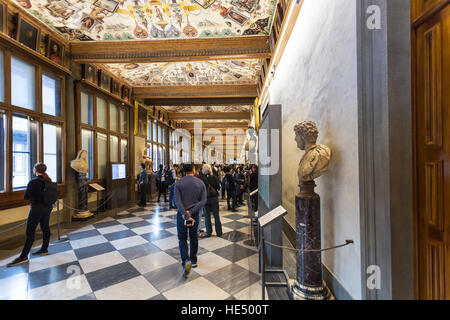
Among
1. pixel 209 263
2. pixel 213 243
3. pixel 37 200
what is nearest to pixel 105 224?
pixel 37 200

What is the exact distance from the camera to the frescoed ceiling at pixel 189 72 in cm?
703

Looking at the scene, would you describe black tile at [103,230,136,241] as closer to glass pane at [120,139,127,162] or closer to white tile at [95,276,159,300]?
white tile at [95,276,159,300]

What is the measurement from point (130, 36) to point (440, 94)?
621 cm

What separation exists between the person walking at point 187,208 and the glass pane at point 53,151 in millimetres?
4570

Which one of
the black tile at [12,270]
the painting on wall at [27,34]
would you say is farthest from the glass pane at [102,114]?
the black tile at [12,270]

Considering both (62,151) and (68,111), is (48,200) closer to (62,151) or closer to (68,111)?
(62,151)

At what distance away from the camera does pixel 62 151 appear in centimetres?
546

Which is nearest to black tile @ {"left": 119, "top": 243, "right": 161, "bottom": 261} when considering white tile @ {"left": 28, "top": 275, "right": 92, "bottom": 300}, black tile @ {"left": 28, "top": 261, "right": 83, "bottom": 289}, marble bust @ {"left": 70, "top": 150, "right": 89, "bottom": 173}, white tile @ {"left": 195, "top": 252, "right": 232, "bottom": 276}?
black tile @ {"left": 28, "top": 261, "right": 83, "bottom": 289}

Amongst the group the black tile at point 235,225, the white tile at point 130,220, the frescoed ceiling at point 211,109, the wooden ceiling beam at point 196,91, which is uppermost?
the frescoed ceiling at point 211,109

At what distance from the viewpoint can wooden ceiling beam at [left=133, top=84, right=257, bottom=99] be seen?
8.73 metres

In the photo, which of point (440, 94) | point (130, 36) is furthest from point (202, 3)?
point (440, 94)

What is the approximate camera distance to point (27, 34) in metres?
4.42

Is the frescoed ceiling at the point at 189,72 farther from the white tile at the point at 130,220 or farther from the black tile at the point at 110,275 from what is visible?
the black tile at the point at 110,275

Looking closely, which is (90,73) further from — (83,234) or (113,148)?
(83,234)
